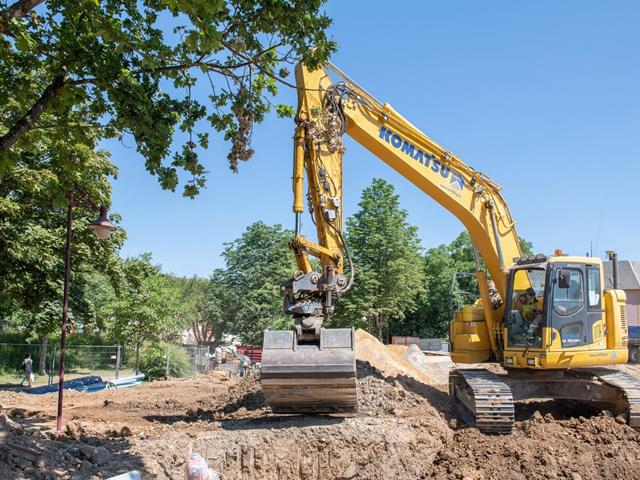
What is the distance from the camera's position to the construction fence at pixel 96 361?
23234mm

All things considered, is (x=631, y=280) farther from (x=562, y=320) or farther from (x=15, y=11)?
(x=15, y=11)

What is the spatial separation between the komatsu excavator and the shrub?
1560 centimetres

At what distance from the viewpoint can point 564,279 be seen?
10.3 m

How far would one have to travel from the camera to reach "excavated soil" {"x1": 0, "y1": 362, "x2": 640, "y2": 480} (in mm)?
7309

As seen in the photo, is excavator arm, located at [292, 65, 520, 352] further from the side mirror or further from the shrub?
the shrub

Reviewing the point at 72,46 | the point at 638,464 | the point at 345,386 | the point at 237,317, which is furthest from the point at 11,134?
the point at 237,317

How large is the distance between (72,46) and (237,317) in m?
36.2

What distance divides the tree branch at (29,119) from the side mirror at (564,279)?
8264 millimetres

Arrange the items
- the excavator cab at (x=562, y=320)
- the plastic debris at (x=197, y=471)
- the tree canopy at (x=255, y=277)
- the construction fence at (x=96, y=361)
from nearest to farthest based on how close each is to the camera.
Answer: the plastic debris at (x=197, y=471) < the excavator cab at (x=562, y=320) < the construction fence at (x=96, y=361) < the tree canopy at (x=255, y=277)

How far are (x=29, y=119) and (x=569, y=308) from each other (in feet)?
28.8

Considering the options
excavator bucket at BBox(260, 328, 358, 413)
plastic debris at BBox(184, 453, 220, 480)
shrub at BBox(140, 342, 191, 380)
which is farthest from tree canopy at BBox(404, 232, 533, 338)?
plastic debris at BBox(184, 453, 220, 480)

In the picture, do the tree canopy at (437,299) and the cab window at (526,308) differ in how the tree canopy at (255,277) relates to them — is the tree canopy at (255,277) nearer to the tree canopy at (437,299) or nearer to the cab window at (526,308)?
the tree canopy at (437,299)

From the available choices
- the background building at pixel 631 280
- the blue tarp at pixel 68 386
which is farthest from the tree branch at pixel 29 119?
the background building at pixel 631 280

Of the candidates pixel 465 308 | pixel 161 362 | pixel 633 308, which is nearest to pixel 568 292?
pixel 465 308
